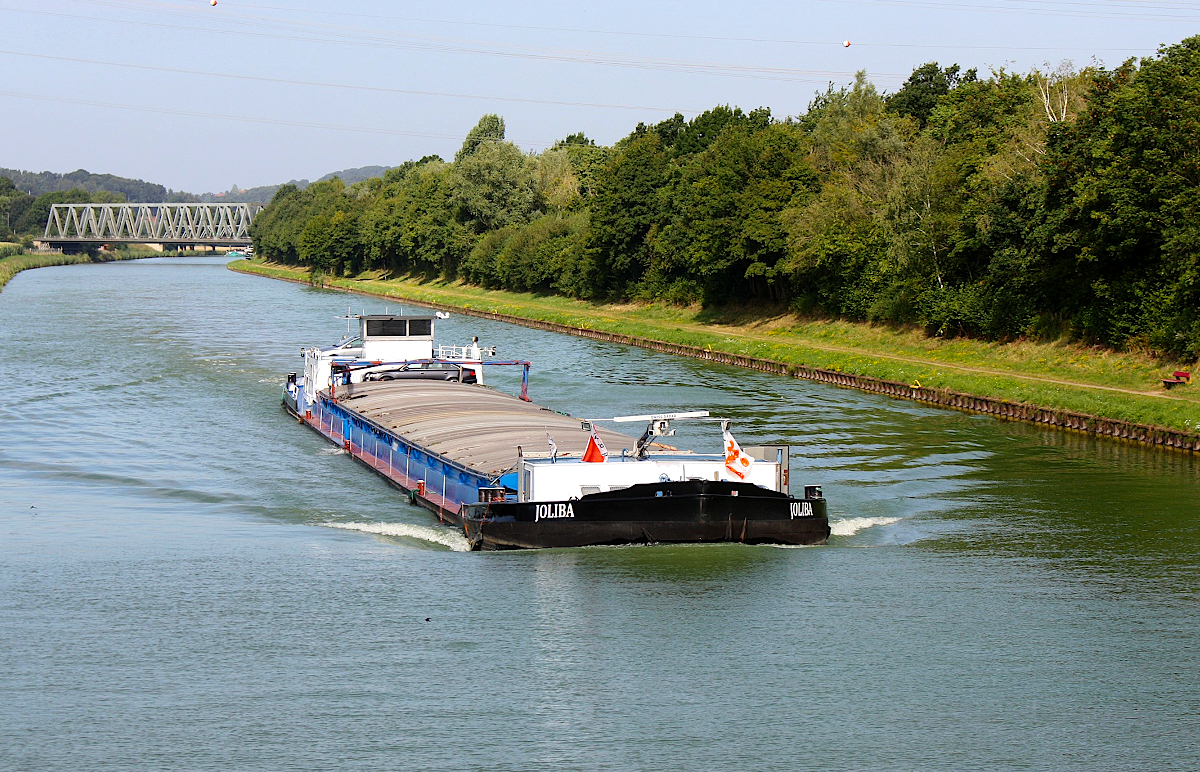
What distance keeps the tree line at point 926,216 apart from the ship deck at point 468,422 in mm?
20265

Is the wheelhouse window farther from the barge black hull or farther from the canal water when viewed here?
the barge black hull

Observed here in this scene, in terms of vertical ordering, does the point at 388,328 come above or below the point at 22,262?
above

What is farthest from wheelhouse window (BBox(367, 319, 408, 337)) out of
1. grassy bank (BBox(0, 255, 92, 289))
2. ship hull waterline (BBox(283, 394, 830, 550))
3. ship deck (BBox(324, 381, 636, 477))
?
grassy bank (BBox(0, 255, 92, 289))

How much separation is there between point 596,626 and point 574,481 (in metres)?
4.09

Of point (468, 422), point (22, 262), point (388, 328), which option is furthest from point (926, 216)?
point (22, 262)

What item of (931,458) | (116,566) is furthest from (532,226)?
(116,566)

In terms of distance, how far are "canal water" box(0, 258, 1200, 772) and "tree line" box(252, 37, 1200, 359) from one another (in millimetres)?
11006

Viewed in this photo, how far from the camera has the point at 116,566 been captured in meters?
20.9

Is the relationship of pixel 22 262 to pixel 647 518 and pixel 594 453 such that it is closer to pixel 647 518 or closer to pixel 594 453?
pixel 594 453

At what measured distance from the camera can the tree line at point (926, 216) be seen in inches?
1567

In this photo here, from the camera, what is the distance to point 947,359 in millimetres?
49188

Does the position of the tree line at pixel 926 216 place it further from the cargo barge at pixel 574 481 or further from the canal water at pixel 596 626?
the cargo barge at pixel 574 481

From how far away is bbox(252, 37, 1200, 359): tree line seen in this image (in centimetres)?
3981

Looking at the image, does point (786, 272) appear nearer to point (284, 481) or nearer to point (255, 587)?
point (284, 481)
